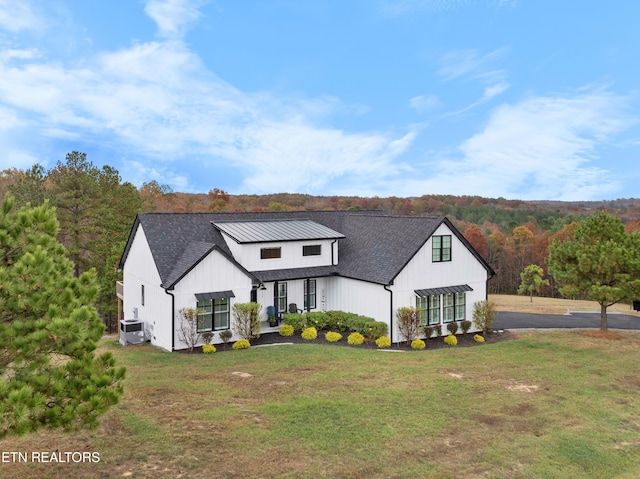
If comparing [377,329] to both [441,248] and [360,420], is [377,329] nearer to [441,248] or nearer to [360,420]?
[441,248]

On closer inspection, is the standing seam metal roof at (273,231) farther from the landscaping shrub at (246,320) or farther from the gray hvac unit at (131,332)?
the gray hvac unit at (131,332)

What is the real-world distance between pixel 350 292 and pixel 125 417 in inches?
563

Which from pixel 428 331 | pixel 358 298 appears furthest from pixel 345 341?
pixel 428 331

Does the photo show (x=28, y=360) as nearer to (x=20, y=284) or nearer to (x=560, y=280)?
(x=20, y=284)

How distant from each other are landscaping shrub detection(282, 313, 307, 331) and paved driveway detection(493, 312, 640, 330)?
10752mm

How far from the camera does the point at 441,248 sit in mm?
24578

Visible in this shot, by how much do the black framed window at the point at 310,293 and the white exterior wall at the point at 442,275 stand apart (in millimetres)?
4945

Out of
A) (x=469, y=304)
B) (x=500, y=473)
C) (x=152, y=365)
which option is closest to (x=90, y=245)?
(x=152, y=365)

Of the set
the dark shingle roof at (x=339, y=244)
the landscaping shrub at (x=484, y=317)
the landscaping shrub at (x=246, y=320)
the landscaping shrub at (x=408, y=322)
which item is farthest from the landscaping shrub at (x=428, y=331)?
the landscaping shrub at (x=246, y=320)

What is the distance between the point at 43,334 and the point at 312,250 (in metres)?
19.1

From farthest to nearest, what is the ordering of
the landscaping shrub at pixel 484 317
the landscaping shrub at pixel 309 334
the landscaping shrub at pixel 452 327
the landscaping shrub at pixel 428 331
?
the landscaping shrub at pixel 484 317 → the landscaping shrub at pixel 452 327 → the landscaping shrub at pixel 428 331 → the landscaping shrub at pixel 309 334

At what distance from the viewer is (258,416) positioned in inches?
503

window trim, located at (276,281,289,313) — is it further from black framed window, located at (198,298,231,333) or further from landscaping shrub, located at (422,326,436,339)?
landscaping shrub, located at (422,326,436,339)

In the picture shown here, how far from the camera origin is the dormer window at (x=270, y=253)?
978 inches
